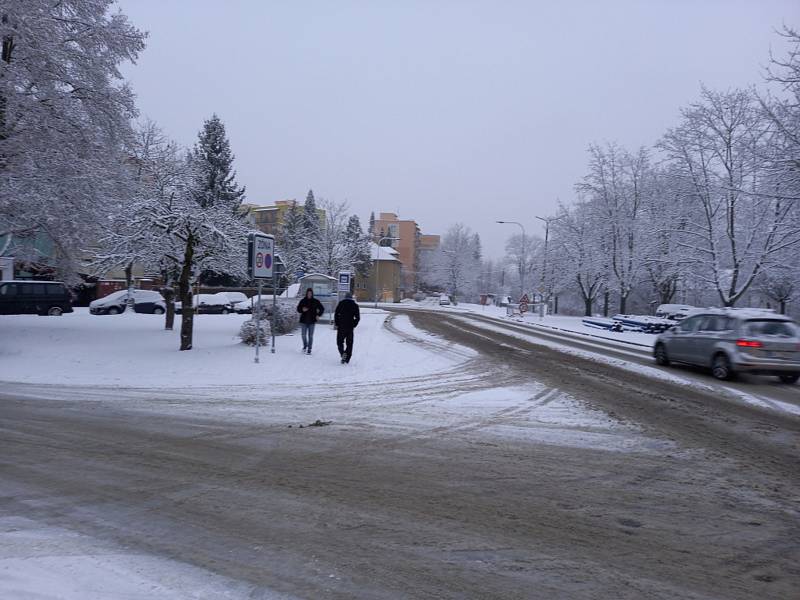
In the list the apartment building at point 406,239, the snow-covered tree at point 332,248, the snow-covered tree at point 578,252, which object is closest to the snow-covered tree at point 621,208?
the snow-covered tree at point 578,252

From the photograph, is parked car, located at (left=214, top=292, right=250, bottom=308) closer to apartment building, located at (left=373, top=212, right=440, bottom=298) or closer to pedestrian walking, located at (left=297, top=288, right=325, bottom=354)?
pedestrian walking, located at (left=297, top=288, right=325, bottom=354)

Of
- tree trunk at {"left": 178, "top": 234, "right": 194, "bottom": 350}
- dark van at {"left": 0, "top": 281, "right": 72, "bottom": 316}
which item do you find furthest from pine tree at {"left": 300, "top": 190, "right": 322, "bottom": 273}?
tree trunk at {"left": 178, "top": 234, "right": 194, "bottom": 350}

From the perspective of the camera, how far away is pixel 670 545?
3844 millimetres

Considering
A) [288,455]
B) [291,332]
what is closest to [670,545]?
[288,455]

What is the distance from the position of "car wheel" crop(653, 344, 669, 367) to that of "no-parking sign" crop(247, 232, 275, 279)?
436 inches

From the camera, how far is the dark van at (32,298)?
27.8m

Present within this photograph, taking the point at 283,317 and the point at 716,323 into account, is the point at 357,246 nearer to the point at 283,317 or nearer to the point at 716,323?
the point at 283,317

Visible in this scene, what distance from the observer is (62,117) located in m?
15.3

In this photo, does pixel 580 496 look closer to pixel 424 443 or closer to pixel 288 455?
pixel 424 443

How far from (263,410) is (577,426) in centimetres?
471

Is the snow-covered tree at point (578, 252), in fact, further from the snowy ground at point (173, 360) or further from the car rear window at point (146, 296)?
the car rear window at point (146, 296)

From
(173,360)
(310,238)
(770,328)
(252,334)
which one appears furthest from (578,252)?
(173,360)

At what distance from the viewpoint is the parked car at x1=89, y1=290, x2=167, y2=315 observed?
32719 millimetres

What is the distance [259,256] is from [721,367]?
37.5 ft
